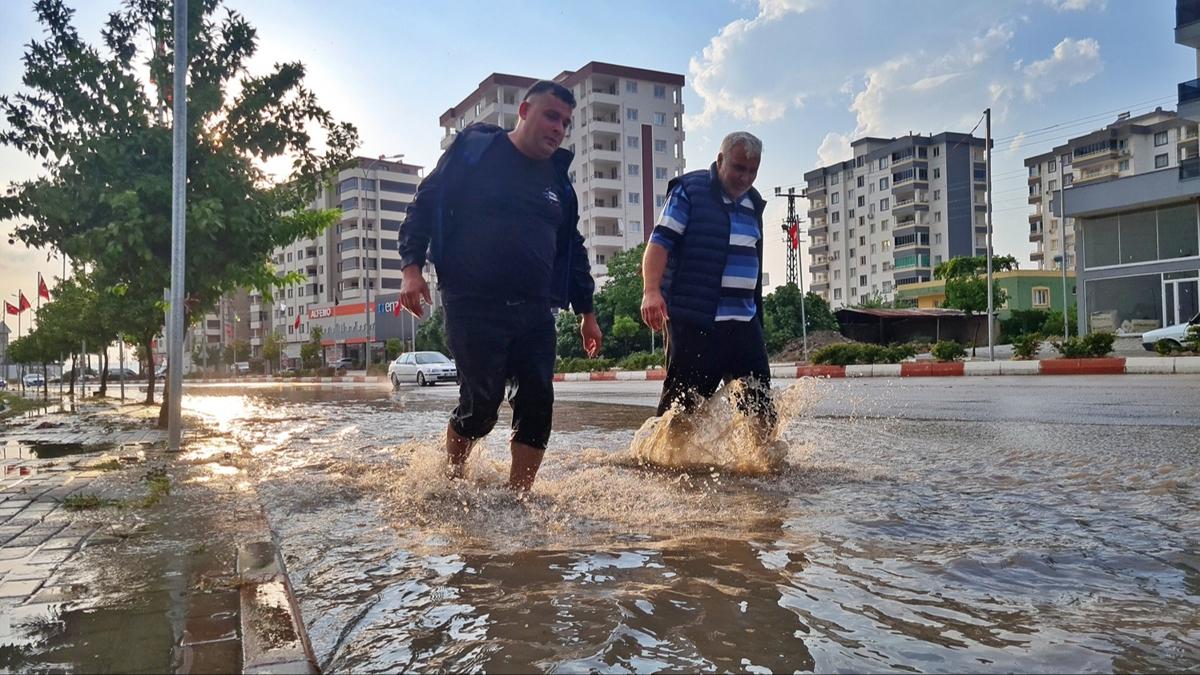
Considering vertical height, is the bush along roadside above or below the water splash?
above

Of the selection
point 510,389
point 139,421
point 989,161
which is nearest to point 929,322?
point 989,161

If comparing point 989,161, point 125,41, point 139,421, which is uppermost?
point 989,161

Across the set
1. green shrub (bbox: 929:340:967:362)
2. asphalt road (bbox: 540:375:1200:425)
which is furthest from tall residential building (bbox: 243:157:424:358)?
asphalt road (bbox: 540:375:1200:425)

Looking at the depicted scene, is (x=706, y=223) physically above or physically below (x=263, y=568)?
above

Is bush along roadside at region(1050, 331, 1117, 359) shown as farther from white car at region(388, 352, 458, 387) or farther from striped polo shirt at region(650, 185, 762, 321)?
white car at region(388, 352, 458, 387)

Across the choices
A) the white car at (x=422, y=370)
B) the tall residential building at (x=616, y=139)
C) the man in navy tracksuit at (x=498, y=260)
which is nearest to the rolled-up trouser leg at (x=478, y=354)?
the man in navy tracksuit at (x=498, y=260)

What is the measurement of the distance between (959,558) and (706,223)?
2.48 m

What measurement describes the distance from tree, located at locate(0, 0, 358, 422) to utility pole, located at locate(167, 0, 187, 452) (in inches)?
60.4

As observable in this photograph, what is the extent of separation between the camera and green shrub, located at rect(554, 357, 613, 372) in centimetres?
3288

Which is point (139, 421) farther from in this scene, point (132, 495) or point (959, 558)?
point (959, 558)

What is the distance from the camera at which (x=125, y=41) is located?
8.91 meters

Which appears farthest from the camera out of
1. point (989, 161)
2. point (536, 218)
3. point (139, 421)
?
point (989, 161)

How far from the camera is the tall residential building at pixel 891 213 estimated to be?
85062 mm

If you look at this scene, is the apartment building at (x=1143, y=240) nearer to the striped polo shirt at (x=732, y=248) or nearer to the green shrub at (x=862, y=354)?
the green shrub at (x=862, y=354)
